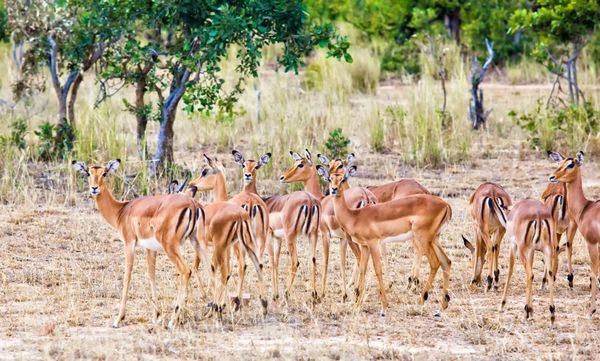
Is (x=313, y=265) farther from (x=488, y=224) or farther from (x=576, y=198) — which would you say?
Answer: (x=576, y=198)

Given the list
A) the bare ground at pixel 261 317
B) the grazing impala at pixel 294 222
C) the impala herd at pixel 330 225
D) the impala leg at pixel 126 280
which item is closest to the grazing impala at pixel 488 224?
the impala herd at pixel 330 225

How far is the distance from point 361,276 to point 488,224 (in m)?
1.47

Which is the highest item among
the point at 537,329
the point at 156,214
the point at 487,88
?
the point at 487,88

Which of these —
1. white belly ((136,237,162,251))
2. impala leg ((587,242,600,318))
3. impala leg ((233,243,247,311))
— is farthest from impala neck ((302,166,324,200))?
impala leg ((587,242,600,318))

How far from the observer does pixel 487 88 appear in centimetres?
2011

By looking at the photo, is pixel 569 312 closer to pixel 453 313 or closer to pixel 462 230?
pixel 453 313

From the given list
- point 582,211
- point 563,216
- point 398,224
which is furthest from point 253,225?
point 563,216

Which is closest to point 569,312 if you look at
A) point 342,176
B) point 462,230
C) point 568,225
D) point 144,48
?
point 568,225

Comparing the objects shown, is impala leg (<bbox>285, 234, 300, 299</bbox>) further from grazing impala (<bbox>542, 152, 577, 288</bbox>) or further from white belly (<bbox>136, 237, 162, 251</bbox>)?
grazing impala (<bbox>542, 152, 577, 288</bbox>)

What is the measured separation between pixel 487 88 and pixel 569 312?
11701mm

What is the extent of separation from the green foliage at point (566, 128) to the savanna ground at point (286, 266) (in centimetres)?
23

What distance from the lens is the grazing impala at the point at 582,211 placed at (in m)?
8.68

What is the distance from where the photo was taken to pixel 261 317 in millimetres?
8383

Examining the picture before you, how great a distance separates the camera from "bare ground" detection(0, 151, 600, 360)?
750 centimetres
